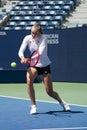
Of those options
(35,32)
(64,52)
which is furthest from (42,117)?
(64,52)

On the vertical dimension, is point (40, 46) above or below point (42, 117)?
above

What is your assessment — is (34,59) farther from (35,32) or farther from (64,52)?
(64,52)

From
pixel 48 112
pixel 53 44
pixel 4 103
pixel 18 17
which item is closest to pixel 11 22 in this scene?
pixel 18 17

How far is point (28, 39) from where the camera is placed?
8.57 m

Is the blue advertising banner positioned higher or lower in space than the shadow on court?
lower

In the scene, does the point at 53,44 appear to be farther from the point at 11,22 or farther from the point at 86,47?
the point at 11,22

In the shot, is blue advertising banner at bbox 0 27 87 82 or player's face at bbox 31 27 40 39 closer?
player's face at bbox 31 27 40 39

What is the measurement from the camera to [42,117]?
825 centimetres

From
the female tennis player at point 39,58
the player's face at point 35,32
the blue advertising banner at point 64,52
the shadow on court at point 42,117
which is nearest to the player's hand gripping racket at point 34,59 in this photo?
the female tennis player at point 39,58

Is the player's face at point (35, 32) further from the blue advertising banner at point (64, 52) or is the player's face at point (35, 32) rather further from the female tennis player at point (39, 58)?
the blue advertising banner at point (64, 52)

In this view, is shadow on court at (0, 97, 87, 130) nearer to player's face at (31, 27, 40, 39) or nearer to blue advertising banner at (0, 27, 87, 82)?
player's face at (31, 27, 40, 39)

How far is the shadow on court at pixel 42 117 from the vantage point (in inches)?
283

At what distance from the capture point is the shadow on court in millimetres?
7195

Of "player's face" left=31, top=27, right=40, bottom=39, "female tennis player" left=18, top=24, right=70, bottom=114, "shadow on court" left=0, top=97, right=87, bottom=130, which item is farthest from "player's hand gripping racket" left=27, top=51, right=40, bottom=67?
"shadow on court" left=0, top=97, right=87, bottom=130
